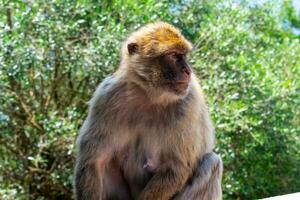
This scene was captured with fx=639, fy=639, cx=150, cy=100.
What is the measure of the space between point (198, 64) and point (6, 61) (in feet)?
6.77

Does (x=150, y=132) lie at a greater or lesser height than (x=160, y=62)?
lesser

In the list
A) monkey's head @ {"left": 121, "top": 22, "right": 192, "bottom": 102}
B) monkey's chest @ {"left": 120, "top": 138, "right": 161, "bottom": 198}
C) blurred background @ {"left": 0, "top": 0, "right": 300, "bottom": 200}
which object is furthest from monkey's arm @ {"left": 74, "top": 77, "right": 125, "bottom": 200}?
blurred background @ {"left": 0, "top": 0, "right": 300, "bottom": 200}

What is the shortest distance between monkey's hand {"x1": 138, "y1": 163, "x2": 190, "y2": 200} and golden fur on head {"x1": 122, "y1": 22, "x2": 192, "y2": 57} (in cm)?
74

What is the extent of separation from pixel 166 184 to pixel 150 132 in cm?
35

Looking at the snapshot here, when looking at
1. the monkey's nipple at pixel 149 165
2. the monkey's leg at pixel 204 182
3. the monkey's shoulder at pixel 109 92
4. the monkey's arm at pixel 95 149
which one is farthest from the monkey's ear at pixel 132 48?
the monkey's leg at pixel 204 182

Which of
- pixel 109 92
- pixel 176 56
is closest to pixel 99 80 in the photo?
pixel 109 92

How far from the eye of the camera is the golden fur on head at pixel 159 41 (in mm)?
4051

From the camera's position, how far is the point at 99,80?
672 cm

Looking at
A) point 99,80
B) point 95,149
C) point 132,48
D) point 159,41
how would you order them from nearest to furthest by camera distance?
1. point 95,149
2. point 159,41
3. point 132,48
4. point 99,80

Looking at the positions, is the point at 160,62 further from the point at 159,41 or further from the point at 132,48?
the point at 132,48

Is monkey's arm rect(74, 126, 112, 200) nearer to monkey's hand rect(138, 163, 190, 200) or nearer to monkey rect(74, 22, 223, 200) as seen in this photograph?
monkey rect(74, 22, 223, 200)

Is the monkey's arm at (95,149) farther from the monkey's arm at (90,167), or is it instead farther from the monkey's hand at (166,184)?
the monkey's hand at (166,184)

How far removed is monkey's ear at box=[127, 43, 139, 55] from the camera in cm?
426

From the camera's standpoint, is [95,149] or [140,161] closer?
[95,149]
